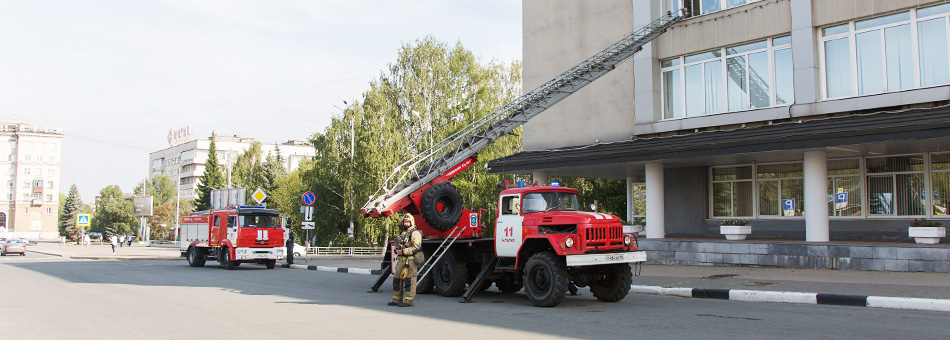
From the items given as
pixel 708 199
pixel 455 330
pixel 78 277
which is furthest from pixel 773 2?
pixel 78 277

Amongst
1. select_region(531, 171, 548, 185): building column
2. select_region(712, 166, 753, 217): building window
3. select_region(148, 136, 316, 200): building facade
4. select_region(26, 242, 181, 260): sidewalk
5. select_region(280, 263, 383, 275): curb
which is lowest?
select_region(26, 242, 181, 260): sidewalk

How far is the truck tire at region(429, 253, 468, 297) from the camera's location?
45.3ft

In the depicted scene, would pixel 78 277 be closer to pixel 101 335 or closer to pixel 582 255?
pixel 101 335

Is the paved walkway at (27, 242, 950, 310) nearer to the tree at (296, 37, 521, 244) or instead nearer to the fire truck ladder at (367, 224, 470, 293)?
the fire truck ladder at (367, 224, 470, 293)

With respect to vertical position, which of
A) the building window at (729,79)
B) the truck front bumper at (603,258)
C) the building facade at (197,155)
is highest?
the building facade at (197,155)

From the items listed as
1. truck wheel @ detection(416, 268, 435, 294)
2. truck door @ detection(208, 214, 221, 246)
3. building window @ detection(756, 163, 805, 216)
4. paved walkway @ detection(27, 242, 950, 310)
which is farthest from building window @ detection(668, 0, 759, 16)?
truck door @ detection(208, 214, 221, 246)

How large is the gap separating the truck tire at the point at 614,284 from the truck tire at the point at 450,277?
2776mm

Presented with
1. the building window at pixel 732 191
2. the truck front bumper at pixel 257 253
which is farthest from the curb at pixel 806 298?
the truck front bumper at pixel 257 253

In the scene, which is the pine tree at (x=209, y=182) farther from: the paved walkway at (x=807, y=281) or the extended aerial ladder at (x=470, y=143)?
the paved walkway at (x=807, y=281)

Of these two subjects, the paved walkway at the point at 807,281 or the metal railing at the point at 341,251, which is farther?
the metal railing at the point at 341,251

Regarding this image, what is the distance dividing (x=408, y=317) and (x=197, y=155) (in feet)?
415

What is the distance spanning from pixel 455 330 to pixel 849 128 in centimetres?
1304

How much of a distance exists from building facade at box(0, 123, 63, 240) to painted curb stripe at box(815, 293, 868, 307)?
129754 mm

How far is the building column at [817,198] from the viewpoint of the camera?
1873 cm
